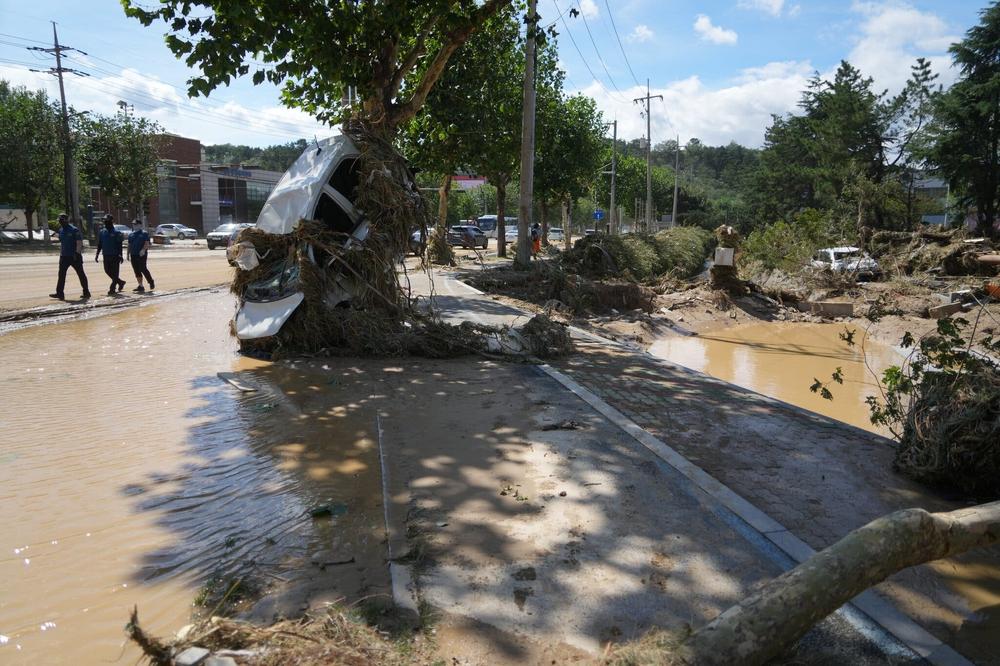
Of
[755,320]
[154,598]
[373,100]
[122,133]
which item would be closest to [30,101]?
[122,133]

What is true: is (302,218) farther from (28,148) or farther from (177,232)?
(177,232)

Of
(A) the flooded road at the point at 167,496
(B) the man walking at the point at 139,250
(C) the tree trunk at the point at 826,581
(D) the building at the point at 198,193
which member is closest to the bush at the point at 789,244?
(A) the flooded road at the point at 167,496

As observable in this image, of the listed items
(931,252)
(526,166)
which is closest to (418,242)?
(526,166)

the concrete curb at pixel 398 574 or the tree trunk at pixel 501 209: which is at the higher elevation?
the tree trunk at pixel 501 209

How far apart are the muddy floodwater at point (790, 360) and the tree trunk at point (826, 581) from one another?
20.3ft

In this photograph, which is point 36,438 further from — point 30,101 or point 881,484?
point 30,101

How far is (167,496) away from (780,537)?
12.6ft

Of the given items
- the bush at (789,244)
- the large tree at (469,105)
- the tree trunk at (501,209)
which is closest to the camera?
the large tree at (469,105)

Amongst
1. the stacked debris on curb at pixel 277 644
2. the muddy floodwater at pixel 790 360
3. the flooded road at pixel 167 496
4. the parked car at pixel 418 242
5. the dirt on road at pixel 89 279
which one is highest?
the parked car at pixel 418 242

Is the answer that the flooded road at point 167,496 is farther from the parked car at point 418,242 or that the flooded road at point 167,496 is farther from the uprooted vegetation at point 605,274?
the uprooted vegetation at point 605,274

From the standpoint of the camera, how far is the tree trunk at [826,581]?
2.51 meters

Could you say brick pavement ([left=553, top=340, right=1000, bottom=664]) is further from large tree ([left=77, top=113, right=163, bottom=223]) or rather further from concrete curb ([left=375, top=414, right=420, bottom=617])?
large tree ([left=77, top=113, right=163, bottom=223])

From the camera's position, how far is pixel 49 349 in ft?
30.0

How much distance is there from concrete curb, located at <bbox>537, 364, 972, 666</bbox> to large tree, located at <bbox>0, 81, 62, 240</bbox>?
4335 cm
